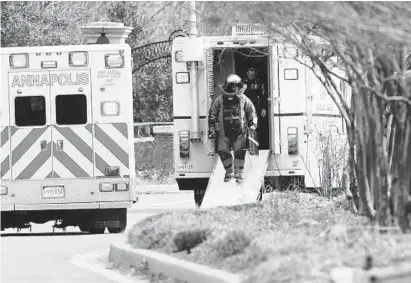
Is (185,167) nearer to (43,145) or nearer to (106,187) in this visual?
(106,187)

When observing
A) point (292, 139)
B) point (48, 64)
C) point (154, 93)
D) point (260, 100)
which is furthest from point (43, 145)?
point (154, 93)

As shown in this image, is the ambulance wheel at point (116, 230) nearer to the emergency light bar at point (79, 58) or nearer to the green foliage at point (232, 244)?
the emergency light bar at point (79, 58)

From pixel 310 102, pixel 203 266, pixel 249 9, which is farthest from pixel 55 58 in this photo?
pixel 203 266

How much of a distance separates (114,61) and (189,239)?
6474 mm

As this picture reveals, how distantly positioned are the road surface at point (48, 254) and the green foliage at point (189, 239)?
2.54 feet

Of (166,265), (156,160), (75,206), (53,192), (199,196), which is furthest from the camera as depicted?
(156,160)

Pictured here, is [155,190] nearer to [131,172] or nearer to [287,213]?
[131,172]

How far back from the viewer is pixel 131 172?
18.4 metres

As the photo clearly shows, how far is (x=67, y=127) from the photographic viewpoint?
18.5 meters

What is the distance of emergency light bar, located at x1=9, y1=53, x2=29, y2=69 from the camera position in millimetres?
18312

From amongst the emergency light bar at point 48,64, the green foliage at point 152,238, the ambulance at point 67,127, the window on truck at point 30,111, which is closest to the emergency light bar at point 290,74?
the ambulance at point 67,127

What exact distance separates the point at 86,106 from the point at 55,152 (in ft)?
2.63

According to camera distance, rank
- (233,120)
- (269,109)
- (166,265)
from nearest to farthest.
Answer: (166,265) < (233,120) < (269,109)

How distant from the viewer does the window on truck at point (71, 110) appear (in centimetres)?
1848
